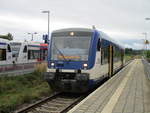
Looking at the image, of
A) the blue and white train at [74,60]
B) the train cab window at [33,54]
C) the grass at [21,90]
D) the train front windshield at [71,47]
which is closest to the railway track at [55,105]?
the blue and white train at [74,60]

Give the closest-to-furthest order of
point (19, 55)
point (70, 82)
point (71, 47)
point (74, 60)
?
point (70, 82)
point (74, 60)
point (71, 47)
point (19, 55)

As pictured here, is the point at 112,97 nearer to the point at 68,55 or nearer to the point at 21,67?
the point at 68,55

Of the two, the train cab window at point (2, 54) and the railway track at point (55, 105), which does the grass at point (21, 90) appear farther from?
the train cab window at point (2, 54)

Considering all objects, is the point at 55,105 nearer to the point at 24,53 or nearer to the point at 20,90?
the point at 20,90

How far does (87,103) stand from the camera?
28.0ft

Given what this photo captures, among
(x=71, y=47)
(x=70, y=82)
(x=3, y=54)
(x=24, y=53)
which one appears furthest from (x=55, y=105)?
(x=24, y=53)

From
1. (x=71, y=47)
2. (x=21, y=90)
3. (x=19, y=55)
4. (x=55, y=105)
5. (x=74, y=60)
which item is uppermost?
(x=71, y=47)

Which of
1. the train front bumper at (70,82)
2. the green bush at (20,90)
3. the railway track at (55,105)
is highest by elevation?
the train front bumper at (70,82)

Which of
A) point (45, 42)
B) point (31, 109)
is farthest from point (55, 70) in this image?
point (45, 42)

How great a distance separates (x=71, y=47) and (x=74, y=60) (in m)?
0.71

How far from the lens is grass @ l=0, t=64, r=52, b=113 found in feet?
33.3

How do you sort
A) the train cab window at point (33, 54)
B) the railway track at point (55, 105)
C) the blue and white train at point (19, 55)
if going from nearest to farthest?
the railway track at point (55, 105)
the blue and white train at point (19, 55)
the train cab window at point (33, 54)

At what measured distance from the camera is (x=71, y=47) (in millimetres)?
12117

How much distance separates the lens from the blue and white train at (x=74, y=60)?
11.4 m
